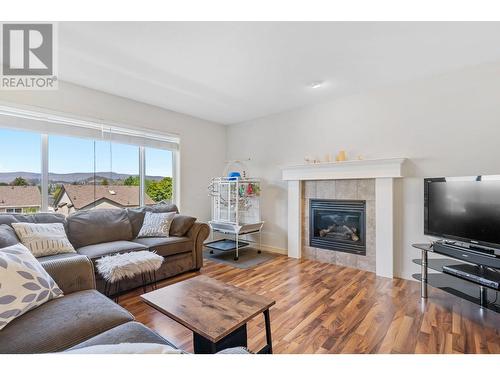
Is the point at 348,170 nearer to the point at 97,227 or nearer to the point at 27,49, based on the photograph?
the point at 97,227

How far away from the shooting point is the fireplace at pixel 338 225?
333cm

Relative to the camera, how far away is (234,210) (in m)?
4.09

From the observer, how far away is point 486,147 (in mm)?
2465

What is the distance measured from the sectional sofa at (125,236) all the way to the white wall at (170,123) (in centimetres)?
99

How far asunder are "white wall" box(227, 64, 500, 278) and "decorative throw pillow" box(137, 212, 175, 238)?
1927mm

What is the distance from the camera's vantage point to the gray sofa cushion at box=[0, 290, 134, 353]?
41.1 inches

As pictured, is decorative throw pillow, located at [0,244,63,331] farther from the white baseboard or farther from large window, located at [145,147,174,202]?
the white baseboard

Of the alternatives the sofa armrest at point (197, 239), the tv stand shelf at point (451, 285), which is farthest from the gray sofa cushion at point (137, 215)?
the tv stand shelf at point (451, 285)

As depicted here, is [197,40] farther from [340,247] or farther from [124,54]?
[340,247]

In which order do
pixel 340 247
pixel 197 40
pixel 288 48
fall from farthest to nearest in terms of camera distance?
→ pixel 340 247
pixel 288 48
pixel 197 40

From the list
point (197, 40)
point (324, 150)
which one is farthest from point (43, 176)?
point (324, 150)

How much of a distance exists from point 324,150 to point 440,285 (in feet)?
7.16

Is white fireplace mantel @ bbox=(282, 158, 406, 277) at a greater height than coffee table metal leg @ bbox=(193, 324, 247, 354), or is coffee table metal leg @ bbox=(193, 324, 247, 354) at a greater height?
white fireplace mantel @ bbox=(282, 158, 406, 277)

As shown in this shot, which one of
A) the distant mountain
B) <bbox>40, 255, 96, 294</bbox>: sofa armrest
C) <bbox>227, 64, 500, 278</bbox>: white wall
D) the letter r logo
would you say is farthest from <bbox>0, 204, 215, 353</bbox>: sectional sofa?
<bbox>227, 64, 500, 278</bbox>: white wall
